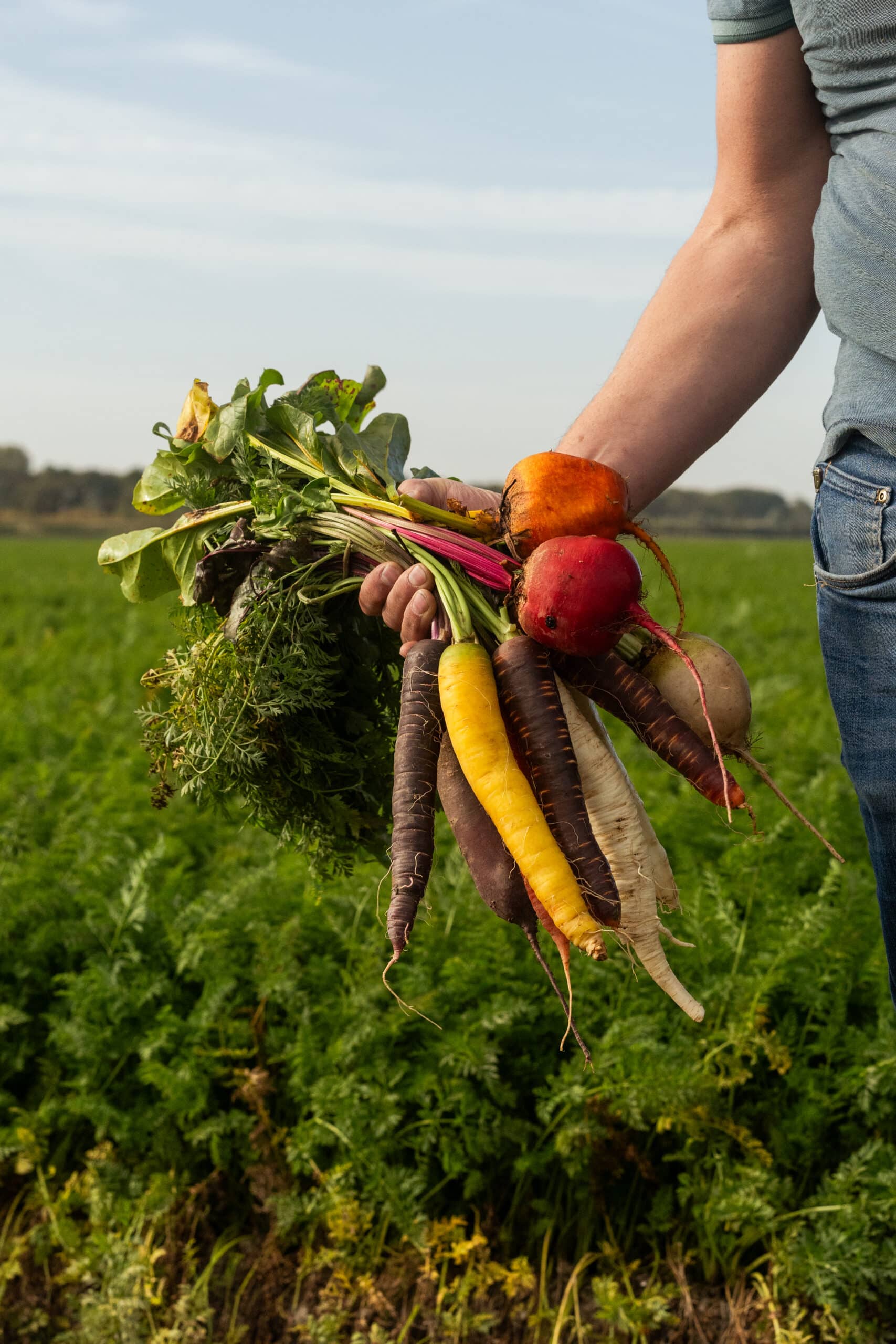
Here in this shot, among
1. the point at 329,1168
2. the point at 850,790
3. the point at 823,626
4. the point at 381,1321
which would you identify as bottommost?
the point at 381,1321

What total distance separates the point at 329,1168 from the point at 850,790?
3063 millimetres

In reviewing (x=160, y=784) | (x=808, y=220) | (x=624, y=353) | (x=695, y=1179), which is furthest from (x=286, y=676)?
(x=695, y=1179)

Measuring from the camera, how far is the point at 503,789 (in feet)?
5.75

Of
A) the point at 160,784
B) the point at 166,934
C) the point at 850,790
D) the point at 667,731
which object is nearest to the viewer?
the point at 667,731

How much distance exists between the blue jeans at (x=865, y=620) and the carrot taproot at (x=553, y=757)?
17.9 inches

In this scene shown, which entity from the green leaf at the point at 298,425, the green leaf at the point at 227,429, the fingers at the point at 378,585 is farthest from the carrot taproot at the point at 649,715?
the green leaf at the point at 227,429

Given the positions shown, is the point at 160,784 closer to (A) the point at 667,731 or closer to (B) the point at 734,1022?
(A) the point at 667,731

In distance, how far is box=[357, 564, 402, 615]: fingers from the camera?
1.91 meters

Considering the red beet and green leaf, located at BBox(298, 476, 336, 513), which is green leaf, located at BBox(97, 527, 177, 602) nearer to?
green leaf, located at BBox(298, 476, 336, 513)

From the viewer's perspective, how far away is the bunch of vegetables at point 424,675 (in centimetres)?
175

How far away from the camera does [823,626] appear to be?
74.8 inches

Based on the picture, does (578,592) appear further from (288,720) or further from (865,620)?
(288,720)

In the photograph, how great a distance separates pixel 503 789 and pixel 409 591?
373 mm

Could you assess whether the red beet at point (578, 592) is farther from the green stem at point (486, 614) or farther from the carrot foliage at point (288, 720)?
the carrot foliage at point (288, 720)
